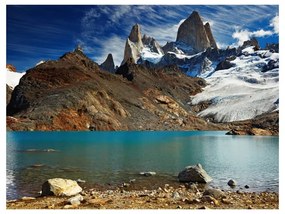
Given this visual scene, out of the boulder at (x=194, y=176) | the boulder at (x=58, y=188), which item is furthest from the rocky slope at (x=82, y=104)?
the boulder at (x=58, y=188)

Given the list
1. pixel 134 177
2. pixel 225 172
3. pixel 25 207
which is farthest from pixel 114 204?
pixel 225 172

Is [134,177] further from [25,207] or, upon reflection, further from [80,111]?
[80,111]

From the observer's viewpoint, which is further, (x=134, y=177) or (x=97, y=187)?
(x=134, y=177)

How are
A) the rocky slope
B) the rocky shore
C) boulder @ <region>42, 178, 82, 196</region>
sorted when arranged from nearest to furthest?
the rocky shore, boulder @ <region>42, 178, 82, 196</region>, the rocky slope

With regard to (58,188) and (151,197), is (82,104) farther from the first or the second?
(151,197)

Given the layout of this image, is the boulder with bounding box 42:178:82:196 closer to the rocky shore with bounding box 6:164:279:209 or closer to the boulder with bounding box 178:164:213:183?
the rocky shore with bounding box 6:164:279:209

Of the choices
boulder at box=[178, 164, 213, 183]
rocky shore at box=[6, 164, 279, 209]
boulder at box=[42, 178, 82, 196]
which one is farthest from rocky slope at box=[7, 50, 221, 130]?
boulder at box=[42, 178, 82, 196]

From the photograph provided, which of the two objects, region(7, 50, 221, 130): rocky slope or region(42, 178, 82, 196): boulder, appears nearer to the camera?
region(42, 178, 82, 196): boulder
